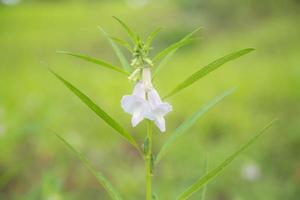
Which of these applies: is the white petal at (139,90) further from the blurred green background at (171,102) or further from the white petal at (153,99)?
the blurred green background at (171,102)

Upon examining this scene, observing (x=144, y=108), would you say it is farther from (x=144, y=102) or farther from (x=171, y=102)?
(x=171, y=102)

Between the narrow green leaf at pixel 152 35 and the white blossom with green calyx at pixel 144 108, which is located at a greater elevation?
the narrow green leaf at pixel 152 35

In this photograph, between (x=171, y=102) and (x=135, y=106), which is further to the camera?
(x=171, y=102)

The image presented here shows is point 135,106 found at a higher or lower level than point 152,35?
lower

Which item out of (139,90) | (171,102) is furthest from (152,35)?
(171,102)

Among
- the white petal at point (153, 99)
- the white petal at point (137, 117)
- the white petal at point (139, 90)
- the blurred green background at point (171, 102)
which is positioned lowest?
the white petal at point (137, 117)

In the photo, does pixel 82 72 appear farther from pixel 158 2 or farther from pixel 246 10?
pixel 158 2

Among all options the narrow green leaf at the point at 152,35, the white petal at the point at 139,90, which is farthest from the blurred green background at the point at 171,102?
the white petal at the point at 139,90

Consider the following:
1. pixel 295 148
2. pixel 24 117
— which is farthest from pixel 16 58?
A: pixel 295 148

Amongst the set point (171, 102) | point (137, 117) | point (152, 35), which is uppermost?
point (171, 102)

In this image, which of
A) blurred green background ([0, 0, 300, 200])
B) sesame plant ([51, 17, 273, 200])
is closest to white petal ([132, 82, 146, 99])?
sesame plant ([51, 17, 273, 200])
